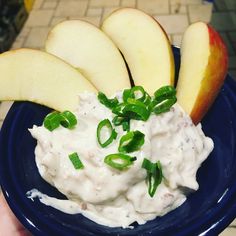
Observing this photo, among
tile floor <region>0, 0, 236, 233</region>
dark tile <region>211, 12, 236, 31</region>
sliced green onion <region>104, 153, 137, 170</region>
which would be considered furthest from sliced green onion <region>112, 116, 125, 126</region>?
dark tile <region>211, 12, 236, 31</region>

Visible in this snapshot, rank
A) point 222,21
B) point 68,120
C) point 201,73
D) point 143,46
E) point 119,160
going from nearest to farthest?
1. point 119,160
2. point 68,120
3. point 201,73
4. point 143,46
5. point 222,21

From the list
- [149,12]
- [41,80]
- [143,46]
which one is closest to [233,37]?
[149,12]

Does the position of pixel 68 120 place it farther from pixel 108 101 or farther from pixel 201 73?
pixel 201 73

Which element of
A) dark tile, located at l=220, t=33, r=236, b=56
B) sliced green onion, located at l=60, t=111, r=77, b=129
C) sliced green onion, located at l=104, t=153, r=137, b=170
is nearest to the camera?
sliced green onion, located at l=104, t=153, r=137, b=170

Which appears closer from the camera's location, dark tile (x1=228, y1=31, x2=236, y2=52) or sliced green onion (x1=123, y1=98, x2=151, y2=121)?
sliced green onion (x1=123, y1=98, x2=151, y2=121)

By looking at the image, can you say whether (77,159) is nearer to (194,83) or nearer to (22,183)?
(22,183)

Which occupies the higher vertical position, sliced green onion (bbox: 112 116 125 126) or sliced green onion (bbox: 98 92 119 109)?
sliced green onion (bbox: 98 92 119 109)

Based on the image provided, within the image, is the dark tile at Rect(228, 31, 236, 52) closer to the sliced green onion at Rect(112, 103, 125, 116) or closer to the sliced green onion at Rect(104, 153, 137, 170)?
the sliced green onion at Rect(112, 103, 125, 116)
